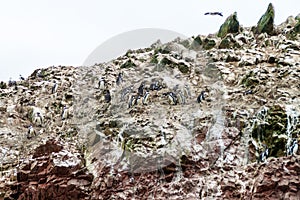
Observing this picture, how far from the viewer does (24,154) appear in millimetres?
23516

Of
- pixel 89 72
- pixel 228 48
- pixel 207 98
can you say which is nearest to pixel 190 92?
pixel 207 98

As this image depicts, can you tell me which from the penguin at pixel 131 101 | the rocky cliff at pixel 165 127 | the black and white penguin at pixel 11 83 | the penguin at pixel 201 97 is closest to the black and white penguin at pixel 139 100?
the rocky cliff at pixel 165 127

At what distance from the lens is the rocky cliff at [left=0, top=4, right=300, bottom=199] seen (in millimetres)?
19531

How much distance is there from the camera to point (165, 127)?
22.5 m

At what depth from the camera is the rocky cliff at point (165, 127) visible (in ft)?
64.1

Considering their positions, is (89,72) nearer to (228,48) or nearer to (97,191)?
(228,48)

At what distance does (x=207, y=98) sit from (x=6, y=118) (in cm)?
1168

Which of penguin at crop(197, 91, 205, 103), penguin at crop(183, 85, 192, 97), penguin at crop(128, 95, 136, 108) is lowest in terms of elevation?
penguin at crop(128, 95, 136, 108)

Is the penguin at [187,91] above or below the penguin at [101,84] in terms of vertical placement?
below

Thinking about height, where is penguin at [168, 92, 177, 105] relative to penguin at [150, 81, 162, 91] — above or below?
below

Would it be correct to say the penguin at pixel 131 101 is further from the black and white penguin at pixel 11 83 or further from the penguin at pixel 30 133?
the black and white penguin at pixel 11 83

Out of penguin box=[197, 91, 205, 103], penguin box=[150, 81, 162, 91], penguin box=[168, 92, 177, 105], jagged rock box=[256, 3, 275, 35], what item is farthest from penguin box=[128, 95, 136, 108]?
jagged rock box=[256, 3, 275, 35]

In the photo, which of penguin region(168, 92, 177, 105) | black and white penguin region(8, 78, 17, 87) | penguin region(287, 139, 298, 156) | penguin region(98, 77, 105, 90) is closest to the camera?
penguin region(287, 139, 298, 156)

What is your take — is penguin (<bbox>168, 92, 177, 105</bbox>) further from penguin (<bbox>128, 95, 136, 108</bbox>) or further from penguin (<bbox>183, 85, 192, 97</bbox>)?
penguin (<bbox>128, 95, 136, 108</bbox>)
